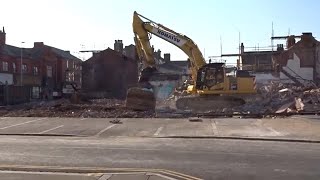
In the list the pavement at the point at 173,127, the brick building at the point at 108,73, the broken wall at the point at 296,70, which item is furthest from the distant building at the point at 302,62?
the pavement at the point at 173,127

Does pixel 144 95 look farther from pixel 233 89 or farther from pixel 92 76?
pixel 92 76

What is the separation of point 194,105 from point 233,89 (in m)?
3.12

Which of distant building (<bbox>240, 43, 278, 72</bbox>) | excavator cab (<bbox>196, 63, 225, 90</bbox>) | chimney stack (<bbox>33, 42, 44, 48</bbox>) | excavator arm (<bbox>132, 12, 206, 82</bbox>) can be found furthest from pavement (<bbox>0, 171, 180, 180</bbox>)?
chimney stack (<bbox>33, 42, 44, 48</bbox>)

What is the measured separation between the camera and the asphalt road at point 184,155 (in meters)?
12.3

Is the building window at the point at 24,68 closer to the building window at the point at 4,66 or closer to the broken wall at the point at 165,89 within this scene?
the building window at the point at 4,66

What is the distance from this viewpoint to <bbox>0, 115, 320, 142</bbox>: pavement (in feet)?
73.5

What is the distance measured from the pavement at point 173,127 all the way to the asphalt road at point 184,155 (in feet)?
7.54

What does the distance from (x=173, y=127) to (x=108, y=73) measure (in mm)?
55859

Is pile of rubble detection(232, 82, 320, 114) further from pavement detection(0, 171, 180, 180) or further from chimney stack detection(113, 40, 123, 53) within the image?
chimney stack detection(113, 40, 123, 53)

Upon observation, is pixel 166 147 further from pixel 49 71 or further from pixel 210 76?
pixel 49 71

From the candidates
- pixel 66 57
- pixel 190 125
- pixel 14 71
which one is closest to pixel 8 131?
pixel 190 125

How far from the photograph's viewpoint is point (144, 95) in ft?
117

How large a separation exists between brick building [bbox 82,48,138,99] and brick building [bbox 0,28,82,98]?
512 centimetres

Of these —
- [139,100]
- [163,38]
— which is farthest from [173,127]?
[163,38]
